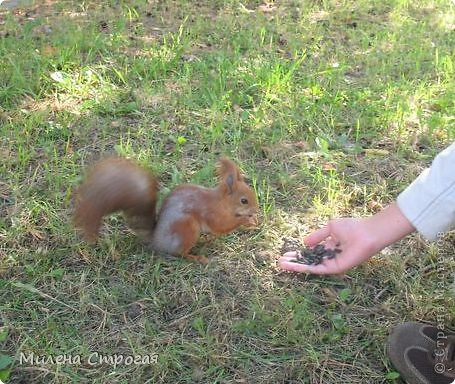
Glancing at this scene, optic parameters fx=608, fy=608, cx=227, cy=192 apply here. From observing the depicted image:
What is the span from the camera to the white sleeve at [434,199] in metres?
1.65

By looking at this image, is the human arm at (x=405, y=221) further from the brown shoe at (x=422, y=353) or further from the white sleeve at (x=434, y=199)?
the brown shoe at (x=422, y=353)

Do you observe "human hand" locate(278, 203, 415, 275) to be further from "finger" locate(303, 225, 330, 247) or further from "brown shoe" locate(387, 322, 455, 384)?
"brown shoe" locate(387, 322, 455, 384)

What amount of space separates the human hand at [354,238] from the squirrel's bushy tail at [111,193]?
0.55 metres

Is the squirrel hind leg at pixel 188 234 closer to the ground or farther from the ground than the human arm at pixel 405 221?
closer to the ground

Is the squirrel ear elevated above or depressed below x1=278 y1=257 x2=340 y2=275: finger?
above

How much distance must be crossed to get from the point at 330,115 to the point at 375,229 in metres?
1.24

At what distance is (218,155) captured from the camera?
271 centimetres

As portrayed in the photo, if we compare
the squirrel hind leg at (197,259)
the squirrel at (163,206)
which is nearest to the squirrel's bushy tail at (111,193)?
the squirrel at (163,206)

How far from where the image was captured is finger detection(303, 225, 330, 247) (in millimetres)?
2113

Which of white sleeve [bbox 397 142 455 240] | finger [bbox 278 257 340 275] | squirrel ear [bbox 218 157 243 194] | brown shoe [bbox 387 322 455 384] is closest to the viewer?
white sleeve [bbox 397 142 455 240]

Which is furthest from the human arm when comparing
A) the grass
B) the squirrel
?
the squirrel

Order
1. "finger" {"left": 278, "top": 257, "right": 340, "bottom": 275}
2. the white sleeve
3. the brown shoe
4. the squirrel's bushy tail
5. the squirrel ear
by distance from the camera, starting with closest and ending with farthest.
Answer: the white sleeve
the brown shoe
the squirrel's bushy tail
"finger" {"left": 278, "top": 257, "right": 340, "bottom": 275}
the squirrel ear

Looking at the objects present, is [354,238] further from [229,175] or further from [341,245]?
[229,175]

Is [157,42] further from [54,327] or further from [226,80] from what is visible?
[54,327]
